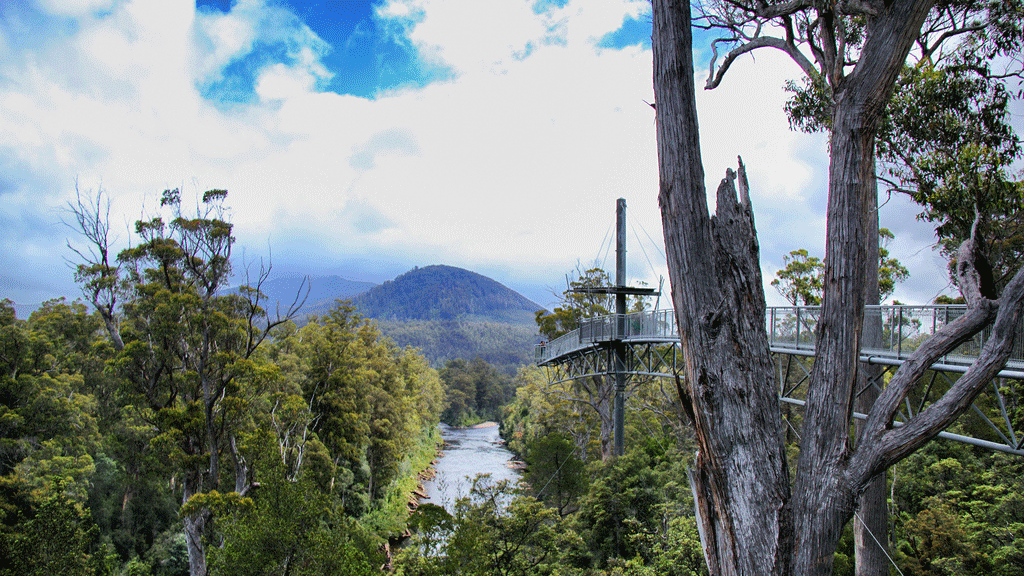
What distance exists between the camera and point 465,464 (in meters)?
38.6

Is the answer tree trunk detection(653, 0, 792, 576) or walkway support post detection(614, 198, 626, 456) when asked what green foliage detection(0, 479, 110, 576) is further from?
walkway support post detection(614, 198, 626, 456)

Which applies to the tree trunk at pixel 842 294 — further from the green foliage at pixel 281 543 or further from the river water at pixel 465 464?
the river water at pixel 465 464

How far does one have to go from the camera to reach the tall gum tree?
8.43ft

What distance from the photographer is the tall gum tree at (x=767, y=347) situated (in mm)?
2570

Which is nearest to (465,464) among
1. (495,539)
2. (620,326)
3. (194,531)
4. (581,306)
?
(581,306)

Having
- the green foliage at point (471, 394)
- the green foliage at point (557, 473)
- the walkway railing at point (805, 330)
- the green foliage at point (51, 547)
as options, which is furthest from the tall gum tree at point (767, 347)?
the green foliage at point (471, 394)

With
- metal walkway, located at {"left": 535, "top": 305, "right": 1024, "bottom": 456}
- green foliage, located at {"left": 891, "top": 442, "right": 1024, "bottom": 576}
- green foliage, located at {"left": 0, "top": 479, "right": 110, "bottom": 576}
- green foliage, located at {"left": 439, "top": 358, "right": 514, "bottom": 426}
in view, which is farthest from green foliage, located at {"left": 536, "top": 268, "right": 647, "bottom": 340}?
green foliage, located at {"left": 439, "top": 358, "right": 514, "bottom": 426}

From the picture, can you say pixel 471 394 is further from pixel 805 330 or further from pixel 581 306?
pixel 805 330

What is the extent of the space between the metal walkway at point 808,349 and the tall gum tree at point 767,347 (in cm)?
38

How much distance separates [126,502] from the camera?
2008 centimetres

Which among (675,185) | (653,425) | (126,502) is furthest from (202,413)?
(653,425)

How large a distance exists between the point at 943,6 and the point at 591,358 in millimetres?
12955

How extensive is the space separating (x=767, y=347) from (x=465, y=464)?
1508 inches

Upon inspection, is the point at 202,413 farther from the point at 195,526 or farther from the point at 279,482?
the point at 279,482
